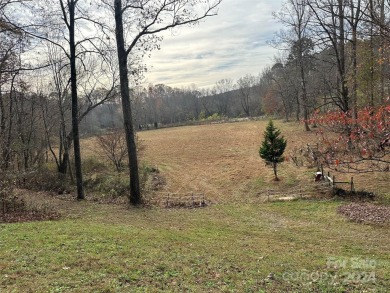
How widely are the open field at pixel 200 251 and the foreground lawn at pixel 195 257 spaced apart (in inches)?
0.7

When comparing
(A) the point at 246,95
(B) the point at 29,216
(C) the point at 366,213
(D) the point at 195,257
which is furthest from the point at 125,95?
(A) the point at 246,95

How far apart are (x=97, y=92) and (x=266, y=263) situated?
17531 millimetres

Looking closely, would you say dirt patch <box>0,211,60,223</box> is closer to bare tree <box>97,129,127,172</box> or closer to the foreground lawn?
the foreground lawn

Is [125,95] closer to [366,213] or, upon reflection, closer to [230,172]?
[366,213]

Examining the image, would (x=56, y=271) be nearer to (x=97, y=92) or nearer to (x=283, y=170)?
(x=97, y=92)

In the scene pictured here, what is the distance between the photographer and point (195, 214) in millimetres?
13703

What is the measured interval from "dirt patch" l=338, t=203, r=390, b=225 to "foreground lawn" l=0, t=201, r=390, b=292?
0.59m

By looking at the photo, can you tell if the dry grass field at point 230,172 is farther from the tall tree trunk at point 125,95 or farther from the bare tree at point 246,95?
the bare tree at point 246,95

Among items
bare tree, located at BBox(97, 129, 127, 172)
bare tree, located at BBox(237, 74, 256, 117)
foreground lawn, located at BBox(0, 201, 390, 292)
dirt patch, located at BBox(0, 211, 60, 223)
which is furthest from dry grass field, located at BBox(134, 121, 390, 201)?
bare tree, located at BBox(237, 74, 256, 117)

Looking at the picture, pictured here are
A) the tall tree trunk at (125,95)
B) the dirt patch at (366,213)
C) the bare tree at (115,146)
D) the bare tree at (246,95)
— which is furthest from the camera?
the bare tree at (246,95)

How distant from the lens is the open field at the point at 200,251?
16.9ft

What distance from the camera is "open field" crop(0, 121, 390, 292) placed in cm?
514

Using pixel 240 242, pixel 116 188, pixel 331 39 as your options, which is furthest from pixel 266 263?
pixel 331 39

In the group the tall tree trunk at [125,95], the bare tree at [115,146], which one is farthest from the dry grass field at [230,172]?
the tall tree trunk at [125,95]
